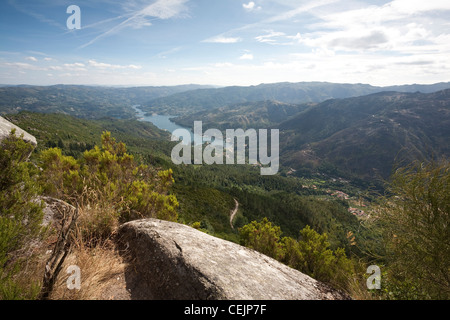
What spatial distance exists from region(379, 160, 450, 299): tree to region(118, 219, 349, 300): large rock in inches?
89.5

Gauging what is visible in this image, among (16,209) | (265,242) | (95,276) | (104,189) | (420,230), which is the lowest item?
(265,242)

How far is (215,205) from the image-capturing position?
66.6 meters

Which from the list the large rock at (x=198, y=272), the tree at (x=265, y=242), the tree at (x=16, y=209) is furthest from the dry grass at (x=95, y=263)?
the tree at (x=265, y=242)

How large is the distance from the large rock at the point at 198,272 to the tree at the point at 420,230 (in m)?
2.27

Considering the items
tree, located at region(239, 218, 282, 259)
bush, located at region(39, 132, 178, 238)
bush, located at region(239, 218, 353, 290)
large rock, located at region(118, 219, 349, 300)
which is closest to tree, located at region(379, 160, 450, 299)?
large rock, located at region(118, 219, 349, 300)

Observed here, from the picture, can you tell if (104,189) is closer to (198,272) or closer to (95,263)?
(95,263)

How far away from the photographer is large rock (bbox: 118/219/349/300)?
3.48 m

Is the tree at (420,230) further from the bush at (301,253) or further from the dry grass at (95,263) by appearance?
the bush at (301,253)

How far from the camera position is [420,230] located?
16.1 ft

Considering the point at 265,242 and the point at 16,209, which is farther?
the point at 265,242

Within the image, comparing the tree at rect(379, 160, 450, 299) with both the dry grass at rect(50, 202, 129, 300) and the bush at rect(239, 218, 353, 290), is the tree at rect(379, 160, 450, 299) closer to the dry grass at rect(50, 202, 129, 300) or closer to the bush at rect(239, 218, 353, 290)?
the dry grass at rect(50, 202, 129, 300)

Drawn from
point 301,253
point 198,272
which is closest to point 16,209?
point 198,272

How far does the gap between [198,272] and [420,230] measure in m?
5.40
